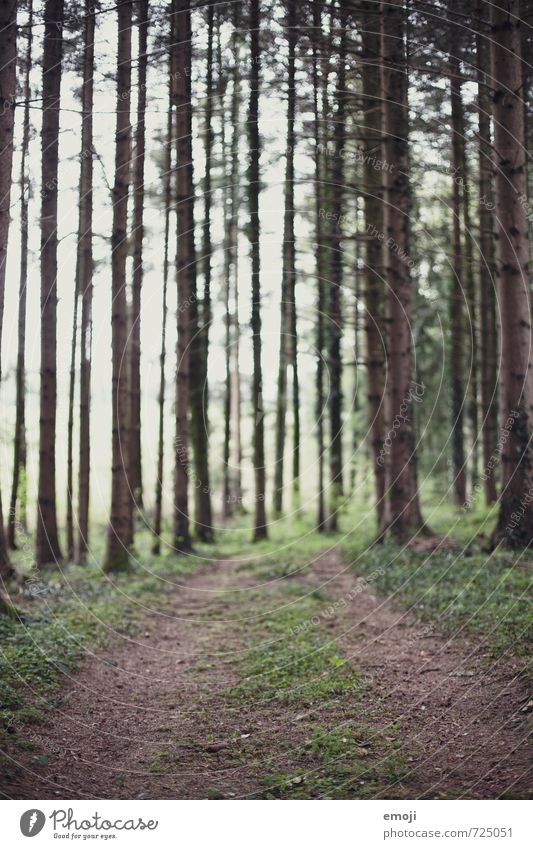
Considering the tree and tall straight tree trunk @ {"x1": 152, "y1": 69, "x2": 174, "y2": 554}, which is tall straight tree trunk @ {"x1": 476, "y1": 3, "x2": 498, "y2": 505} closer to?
the tree

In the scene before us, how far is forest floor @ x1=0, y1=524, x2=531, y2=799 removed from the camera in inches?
226

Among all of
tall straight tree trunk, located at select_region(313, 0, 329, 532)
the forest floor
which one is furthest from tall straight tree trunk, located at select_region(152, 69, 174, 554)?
the forest floor

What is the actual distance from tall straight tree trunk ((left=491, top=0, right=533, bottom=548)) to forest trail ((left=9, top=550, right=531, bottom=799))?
3.17 m

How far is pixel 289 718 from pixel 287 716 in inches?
2.4

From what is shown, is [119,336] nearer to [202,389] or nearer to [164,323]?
[164,323]

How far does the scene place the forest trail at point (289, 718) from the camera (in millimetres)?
5730

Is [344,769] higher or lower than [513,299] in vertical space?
lower

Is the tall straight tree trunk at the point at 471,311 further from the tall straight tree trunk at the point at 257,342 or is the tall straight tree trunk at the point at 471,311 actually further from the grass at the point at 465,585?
the grass at the point at 465,585

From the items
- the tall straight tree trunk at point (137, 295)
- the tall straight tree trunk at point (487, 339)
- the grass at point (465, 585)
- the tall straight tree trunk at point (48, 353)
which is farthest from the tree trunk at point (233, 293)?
the grass at point (465, 585)

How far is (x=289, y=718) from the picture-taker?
22.9 feet

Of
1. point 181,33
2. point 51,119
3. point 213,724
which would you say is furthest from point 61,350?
point 213,724

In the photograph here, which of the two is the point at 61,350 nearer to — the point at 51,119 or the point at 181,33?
the point at 51,119
